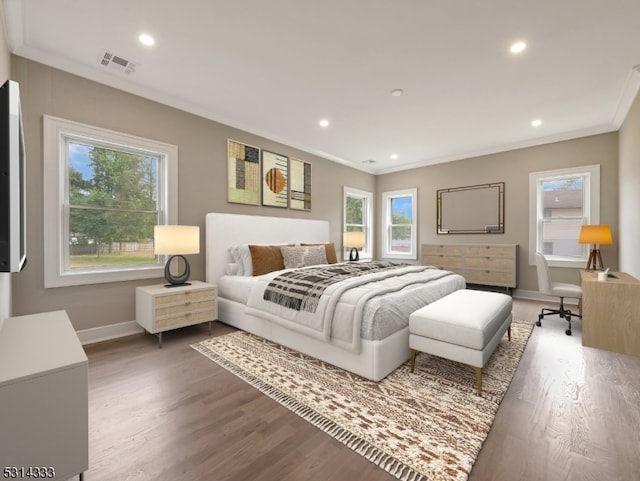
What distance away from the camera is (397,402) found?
192 cm

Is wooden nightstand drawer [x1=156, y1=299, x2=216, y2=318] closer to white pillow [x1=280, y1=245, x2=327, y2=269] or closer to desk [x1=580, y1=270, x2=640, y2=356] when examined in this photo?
white pillow [x1=280, y1=245, x2=327, y2=269]

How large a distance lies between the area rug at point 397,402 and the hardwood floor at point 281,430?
0.25ft

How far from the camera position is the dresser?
4883mm

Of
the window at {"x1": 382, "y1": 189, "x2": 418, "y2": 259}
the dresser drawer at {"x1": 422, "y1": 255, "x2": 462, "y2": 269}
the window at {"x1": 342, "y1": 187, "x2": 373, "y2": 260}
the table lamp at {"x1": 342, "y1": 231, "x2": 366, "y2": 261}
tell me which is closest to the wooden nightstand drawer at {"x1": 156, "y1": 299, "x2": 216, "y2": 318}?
the table lamp at {"x1": 342, "y1": 231, "x2": 366, "y2": 261}

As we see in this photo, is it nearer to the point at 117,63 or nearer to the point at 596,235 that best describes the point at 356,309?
the point at 117,63

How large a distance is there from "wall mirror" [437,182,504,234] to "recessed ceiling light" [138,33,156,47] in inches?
212

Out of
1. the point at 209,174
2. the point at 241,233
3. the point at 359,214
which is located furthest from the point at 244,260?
the point at 359,214

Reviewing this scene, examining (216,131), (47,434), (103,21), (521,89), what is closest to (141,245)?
(216,131)

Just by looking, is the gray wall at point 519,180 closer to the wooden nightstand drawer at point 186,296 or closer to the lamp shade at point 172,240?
the wooden nightstand drawer at point 186,296

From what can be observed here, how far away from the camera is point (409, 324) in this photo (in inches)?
91.4

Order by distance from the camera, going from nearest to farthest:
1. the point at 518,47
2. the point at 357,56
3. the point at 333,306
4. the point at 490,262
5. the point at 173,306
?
the point at 333,306 → the point at 518,47 → the point at 357,56 → the point at 173,306 → the point at 490,262

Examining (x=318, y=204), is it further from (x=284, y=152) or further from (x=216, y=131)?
(x=216, y=131)

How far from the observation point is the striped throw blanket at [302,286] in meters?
2.55

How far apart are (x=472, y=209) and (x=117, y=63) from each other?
5.87 m
